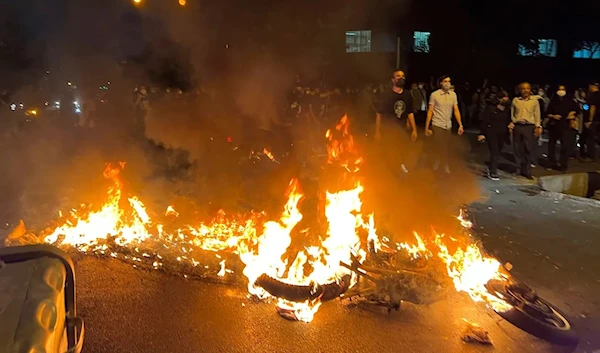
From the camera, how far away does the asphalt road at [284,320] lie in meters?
3.65

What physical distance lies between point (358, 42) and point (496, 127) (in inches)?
113

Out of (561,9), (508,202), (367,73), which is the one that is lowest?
(508,202)

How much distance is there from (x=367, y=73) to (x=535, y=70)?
18.8m

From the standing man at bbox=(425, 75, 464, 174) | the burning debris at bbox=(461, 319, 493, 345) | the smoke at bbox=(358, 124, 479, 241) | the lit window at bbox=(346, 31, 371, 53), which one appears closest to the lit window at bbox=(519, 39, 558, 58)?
the smoke at bbox=(358, 124, 479, 241)

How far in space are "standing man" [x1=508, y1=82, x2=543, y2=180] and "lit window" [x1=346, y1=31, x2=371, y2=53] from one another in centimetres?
279

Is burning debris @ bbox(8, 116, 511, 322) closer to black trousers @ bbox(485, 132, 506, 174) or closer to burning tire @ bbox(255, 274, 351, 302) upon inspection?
burning tire @ bbox(255, 274, 351, 302)

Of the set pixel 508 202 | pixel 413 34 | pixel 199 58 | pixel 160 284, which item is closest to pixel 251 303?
pixel 160 284

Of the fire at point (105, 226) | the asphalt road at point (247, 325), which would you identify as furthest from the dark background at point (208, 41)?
the asphalt road at point (247, 325)

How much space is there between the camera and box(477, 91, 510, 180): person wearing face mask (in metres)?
9.19

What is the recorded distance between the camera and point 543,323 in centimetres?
377

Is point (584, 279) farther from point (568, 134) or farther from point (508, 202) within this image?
point (568, 134)

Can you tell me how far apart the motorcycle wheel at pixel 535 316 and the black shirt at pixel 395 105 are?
15.1ft

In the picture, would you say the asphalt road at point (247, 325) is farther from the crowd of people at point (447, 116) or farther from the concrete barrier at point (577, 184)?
the concrete barrier at point (577, 184)

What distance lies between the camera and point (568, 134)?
9.91 metres
